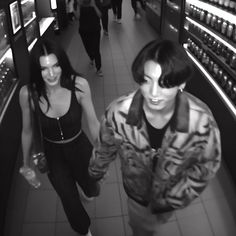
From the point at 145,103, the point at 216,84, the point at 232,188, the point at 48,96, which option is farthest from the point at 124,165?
the point at 216,84

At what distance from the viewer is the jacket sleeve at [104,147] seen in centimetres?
139

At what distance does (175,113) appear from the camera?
4.18ft

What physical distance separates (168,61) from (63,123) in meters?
0.98

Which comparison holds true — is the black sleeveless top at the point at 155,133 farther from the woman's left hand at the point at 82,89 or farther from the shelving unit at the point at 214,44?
the shelving unit at the point at 214,44

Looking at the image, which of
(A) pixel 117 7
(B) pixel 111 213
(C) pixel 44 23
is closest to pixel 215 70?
(B) pixel 111 213

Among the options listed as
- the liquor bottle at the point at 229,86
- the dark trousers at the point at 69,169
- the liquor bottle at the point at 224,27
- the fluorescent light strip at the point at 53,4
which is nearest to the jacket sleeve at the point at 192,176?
the dark trousers at the point at 69,169

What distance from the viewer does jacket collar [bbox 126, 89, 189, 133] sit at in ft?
4.09

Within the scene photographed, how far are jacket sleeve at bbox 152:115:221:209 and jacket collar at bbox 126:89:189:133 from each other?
101 millimetres

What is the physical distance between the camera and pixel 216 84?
355 centimetres

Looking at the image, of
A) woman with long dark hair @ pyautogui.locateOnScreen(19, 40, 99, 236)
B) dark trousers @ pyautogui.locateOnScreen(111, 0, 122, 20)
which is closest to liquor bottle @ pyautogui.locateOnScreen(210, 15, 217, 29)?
woman with long dark hair @ pyautogui.locateOnScreen(19, 40, 99, 236)

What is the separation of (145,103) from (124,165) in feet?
1.16

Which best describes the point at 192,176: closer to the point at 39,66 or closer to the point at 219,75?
the point at 39,66

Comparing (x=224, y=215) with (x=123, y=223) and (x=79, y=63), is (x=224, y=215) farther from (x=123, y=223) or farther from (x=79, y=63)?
(x=79, y=63)

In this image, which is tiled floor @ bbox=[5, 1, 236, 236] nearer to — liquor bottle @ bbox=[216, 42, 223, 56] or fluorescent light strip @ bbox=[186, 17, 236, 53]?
fluorescent light strip @ bbox=[186, 17, 236, 53]
